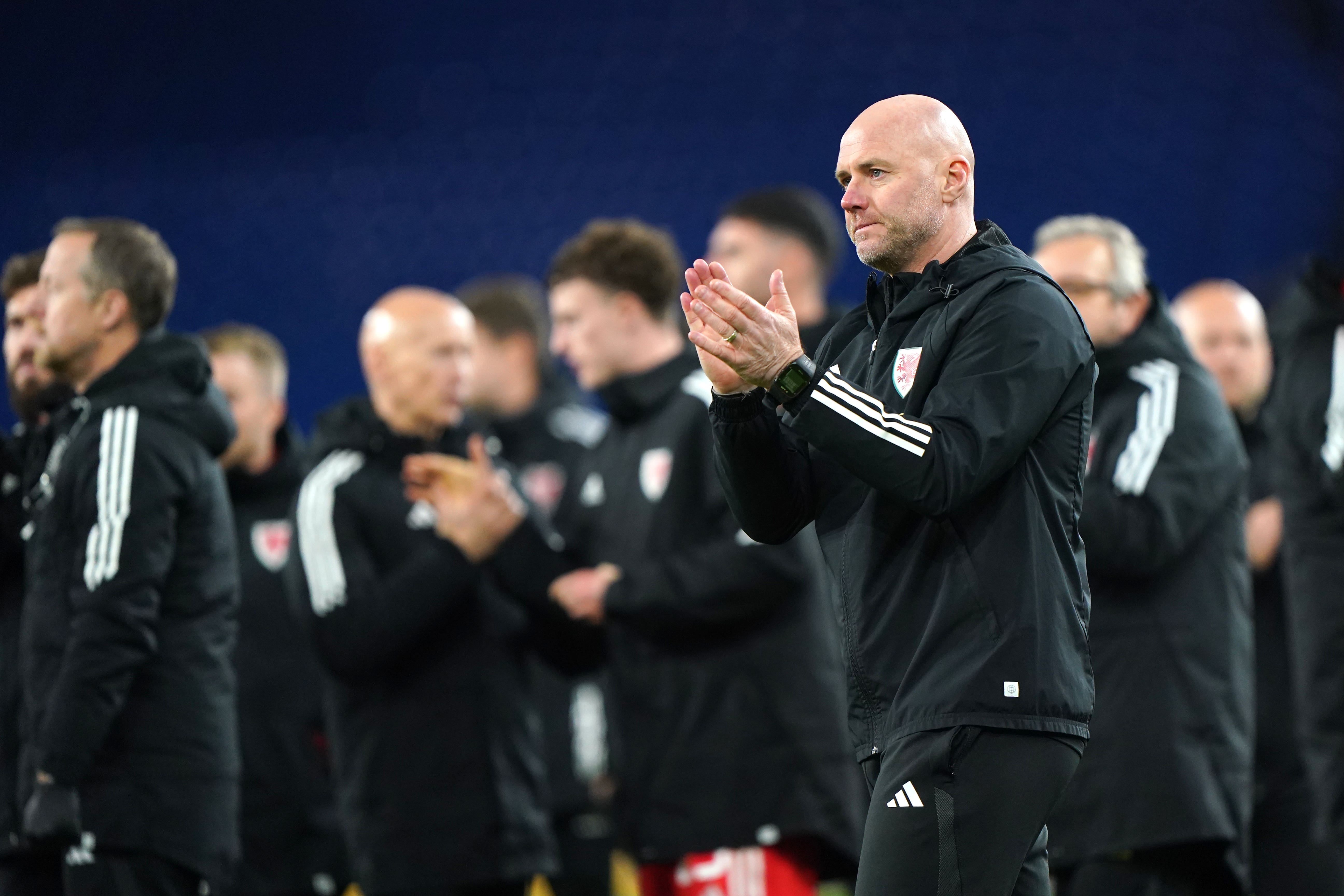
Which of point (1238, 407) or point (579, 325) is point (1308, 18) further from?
point (579, 325)

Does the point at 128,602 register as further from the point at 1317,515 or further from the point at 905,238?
the point at 1317,515

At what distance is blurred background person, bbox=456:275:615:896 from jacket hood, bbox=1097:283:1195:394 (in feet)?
10.4

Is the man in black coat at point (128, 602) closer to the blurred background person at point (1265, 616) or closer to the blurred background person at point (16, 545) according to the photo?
the blurred background person at point (16, 545)

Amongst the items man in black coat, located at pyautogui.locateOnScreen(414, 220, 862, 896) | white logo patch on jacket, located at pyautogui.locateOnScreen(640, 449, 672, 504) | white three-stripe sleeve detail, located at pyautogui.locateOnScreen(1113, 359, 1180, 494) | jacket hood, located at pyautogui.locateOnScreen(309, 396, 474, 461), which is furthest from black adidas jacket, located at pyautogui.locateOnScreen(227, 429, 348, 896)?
white three-stripe sleeve detail, located at pyautogui.locateOnScreen(1113, 359, 1180, 494)

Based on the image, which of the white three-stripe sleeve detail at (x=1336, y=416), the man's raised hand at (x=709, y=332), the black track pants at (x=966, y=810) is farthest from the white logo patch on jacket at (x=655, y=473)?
the black track pants at (x=966, y=810)

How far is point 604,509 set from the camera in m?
5.32

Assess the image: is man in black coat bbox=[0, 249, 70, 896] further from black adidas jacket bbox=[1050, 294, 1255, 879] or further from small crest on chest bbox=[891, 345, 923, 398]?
black adidas jacket bbox=[1050, 294, 1255, 879]

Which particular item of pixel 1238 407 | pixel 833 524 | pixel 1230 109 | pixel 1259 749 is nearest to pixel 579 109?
pixel 1230 109

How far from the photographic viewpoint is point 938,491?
2.78m

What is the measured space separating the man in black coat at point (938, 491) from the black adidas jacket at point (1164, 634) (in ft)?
3.91

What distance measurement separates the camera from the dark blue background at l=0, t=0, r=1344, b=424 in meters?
13.5

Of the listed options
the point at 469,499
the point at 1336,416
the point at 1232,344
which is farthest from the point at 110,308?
the point at 1232,344

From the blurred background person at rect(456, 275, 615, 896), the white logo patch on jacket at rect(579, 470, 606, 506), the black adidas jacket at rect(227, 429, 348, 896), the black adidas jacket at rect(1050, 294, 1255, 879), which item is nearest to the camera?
the black adidas jacket at rect(1050, 294, 1255, 879)

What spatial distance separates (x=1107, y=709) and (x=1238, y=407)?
2.45 metres
